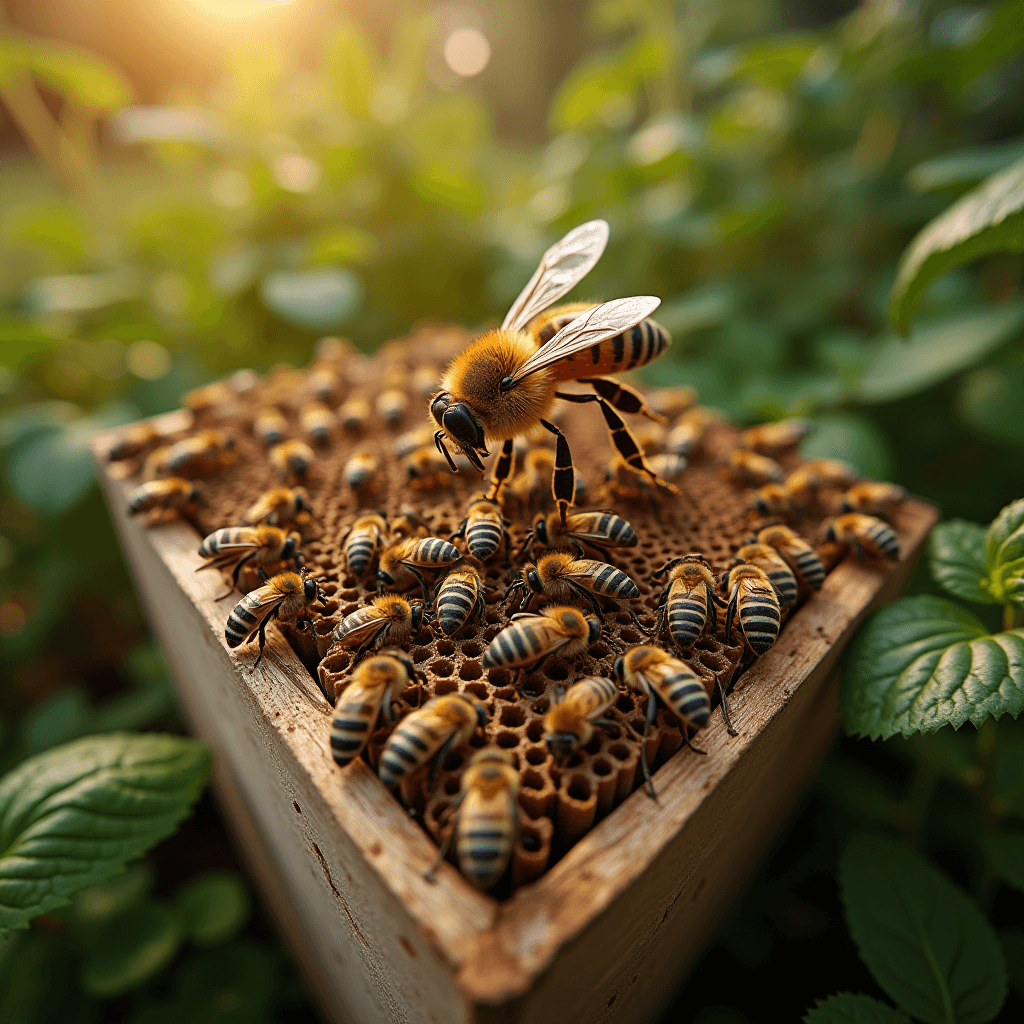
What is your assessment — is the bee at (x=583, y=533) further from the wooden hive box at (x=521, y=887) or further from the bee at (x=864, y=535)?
the bee at (x=864, y=535)

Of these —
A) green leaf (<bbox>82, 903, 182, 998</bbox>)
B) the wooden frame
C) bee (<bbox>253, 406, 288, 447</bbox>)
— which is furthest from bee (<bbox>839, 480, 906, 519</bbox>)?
green leaf (<bbox>82, 903, 182, 998</bbox>)

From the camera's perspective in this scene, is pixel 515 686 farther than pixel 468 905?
Yes

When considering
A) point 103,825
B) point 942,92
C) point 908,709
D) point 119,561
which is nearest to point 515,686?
point 908,709

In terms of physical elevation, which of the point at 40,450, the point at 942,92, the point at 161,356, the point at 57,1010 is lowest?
the point at 57,1010

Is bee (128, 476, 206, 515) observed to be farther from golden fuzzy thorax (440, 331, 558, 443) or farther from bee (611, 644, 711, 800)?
bee (611, 644, 711, 800)

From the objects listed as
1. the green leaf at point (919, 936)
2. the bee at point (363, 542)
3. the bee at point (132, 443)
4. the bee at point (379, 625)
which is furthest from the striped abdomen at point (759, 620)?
the bee at point (132, 443)

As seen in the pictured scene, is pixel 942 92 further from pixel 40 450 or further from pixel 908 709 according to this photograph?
pixel 40 450
